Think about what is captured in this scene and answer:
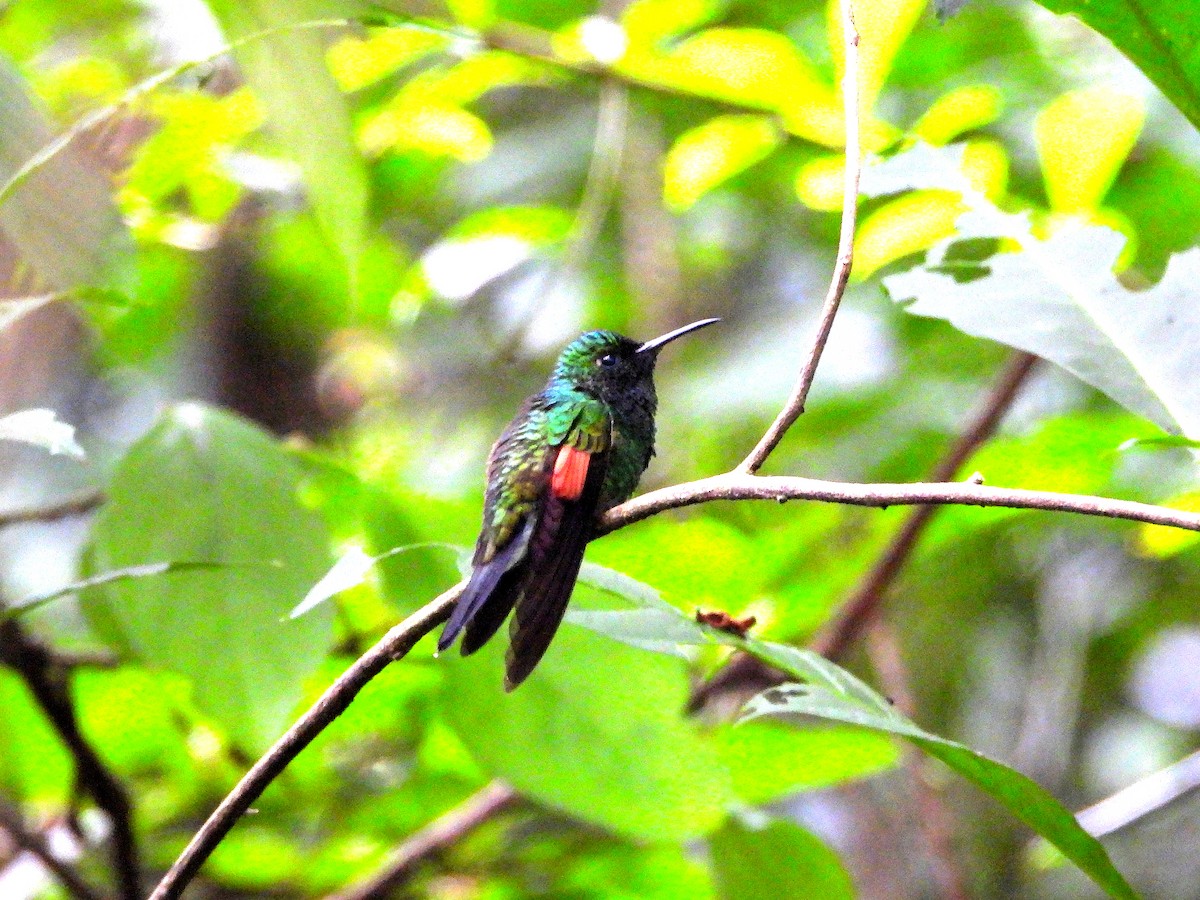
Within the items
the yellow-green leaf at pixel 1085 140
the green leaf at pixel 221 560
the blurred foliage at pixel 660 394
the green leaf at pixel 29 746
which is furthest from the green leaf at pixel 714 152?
the green leaf at pixel 29 746

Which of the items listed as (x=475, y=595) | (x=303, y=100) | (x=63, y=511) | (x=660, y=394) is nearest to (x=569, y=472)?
(x=475, y=595)

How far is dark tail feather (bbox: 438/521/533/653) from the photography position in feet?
3.60

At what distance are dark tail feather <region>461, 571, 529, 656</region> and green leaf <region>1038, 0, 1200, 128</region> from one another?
2.33ft

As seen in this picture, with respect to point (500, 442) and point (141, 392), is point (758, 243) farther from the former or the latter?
point (500, 442)

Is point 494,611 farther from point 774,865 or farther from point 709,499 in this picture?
point 774,865

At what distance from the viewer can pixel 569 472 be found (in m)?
1.46

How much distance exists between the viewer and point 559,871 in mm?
2061

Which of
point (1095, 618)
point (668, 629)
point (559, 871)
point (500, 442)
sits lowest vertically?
point (1095, 618)

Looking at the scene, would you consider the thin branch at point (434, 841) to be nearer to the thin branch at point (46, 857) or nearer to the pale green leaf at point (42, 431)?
the thin branch at point (46, 857)

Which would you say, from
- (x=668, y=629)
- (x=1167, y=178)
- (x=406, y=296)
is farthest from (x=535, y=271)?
(x=668, y=629)

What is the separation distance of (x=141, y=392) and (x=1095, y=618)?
8.55 ft

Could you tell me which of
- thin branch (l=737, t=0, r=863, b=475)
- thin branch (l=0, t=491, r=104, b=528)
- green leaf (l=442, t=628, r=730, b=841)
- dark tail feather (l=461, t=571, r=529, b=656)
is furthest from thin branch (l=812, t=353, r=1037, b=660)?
thin branch (l=0, t=491, r=104, b=528)

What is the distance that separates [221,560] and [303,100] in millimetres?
494

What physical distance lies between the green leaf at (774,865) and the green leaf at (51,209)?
101cm
